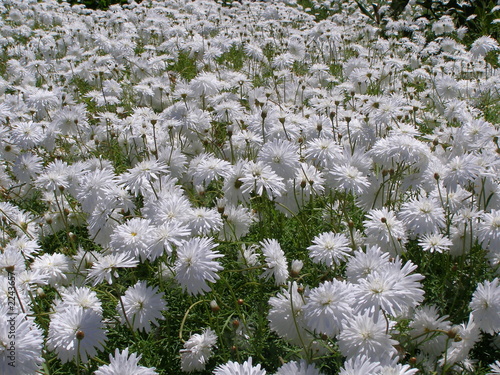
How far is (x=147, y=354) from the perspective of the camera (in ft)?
6.41

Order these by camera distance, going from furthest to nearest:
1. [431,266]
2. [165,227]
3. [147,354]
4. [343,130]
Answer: [343,130], [431,266], [147,354], [165,227]

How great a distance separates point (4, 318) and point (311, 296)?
3.12 ft

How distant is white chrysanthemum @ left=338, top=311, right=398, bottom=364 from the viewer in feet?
4.86

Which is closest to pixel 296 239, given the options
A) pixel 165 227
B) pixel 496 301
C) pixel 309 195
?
pixel 309 195

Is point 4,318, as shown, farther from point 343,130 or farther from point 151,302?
point 343,130

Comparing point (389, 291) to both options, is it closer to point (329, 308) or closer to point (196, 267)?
point (329, 308)

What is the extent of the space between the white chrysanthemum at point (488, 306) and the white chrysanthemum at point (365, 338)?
0.33m

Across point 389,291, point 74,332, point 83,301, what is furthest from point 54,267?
point 389,291

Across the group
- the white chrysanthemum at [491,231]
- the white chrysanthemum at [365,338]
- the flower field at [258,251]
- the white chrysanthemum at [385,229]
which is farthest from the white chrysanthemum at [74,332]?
the white chrysanthemum at [491,231]

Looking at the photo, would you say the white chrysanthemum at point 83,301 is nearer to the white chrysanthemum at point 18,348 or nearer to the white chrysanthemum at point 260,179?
the white chrysanthemum at point 18,348

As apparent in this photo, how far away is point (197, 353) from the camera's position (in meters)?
1.86

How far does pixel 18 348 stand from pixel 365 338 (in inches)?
42.2

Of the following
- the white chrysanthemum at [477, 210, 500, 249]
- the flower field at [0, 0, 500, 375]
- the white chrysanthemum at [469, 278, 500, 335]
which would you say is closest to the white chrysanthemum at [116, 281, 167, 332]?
the flower field at [0, 0, 500, 375]

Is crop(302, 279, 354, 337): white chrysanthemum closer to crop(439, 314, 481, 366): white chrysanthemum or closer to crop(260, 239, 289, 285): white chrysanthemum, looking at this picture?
crop(260, 239, 289, 285): white chrysanthemum
